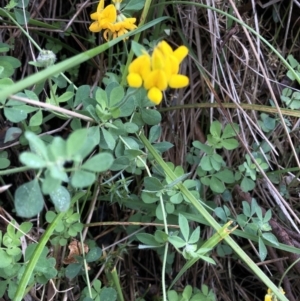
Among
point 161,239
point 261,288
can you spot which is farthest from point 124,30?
point 261,288

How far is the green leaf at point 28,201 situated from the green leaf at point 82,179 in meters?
0.10

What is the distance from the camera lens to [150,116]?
43.5 inches

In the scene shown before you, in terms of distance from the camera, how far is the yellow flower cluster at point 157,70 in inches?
28.6

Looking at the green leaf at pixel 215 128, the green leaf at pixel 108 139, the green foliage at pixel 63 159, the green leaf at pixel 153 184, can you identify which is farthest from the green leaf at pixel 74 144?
the green leaf at pixel 215 128

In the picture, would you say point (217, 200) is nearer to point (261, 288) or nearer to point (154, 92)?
point (261, 288)

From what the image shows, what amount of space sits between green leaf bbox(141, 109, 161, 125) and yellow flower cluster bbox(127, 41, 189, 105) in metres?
0.35

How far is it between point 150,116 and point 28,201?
0.43m

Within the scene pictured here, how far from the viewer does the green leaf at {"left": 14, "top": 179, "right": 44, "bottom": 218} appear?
29.2 inches

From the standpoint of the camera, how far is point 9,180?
1.40m

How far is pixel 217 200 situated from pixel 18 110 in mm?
682

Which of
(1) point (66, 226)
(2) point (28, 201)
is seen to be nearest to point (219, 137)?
(1) point (66, 226)

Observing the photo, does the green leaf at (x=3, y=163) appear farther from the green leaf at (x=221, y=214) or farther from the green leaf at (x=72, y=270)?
the green leaf at (x=221, y=214)

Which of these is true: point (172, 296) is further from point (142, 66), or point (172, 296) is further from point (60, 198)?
point (142, 66)

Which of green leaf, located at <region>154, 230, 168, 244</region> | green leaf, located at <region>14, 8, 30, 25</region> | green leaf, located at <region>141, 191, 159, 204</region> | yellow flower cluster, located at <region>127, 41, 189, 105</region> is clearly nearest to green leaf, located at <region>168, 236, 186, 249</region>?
green leaf, located at <region>154, 230, 168, 244</region>
